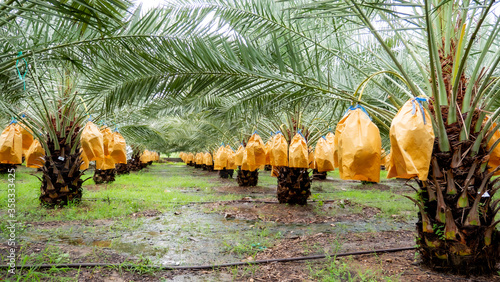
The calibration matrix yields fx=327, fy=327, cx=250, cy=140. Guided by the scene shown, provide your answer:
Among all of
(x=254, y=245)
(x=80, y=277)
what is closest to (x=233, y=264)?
(x=254, y=245)

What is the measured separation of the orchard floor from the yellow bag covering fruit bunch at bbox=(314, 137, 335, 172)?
103cm

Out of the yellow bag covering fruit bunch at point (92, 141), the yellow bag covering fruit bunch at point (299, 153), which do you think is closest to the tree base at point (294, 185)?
the yellow bag covering fruit bunch at point (299, 153)

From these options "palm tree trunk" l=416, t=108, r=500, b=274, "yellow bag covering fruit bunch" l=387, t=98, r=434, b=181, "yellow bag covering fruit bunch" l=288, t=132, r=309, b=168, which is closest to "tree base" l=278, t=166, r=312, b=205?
"yellow bag covering fruit bunch" l=288, t=132, r=309, b=168

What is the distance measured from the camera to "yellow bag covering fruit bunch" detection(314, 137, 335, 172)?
5.88 meters

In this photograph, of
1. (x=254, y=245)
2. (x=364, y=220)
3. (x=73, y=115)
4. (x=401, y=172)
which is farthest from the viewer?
(x=73, y=115)

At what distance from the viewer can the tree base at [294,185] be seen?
24.4 feet

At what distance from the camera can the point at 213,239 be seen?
4.89 metres

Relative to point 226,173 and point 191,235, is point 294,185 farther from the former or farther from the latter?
point 226,173

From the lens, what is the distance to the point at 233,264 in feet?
12.3

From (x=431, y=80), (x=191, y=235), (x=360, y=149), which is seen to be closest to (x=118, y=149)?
(x=191, y=235)

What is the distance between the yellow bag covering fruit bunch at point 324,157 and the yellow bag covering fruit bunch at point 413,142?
3.32 meters

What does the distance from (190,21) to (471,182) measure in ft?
11.2

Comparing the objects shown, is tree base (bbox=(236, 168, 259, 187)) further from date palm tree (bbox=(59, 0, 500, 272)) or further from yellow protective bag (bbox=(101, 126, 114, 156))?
date palm tree (bbox=(59, 0, 500, 272))

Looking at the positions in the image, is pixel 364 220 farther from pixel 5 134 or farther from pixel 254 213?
pixel 5 134
